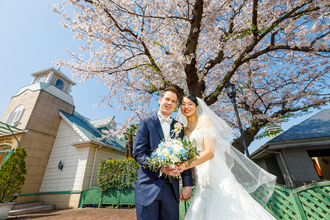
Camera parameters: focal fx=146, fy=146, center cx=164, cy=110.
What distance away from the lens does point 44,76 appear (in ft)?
46.5

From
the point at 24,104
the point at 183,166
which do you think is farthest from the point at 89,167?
the point at 183,166

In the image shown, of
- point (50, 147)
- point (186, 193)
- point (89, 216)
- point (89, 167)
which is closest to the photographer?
point (186, 193)

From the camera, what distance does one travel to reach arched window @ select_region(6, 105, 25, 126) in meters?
11.2

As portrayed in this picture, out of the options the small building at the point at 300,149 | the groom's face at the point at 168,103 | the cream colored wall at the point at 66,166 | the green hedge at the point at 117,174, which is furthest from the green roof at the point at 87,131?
the small building at the point at 300,149

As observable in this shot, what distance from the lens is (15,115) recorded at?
11680 millimetres

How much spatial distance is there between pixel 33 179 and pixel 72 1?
38.9ft

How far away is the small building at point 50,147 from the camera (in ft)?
32.7

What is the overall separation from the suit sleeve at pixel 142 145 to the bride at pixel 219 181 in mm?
526

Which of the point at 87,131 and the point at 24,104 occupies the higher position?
the point at 24,104

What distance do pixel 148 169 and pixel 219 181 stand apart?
115 centimetres

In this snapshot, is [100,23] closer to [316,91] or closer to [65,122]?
[65,122]

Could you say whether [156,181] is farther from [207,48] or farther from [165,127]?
[207,48]

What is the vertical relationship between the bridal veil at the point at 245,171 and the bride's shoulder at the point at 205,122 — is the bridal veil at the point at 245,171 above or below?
below

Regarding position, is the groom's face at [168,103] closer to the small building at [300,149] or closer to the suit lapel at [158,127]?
the suit lapel at [158,127]
